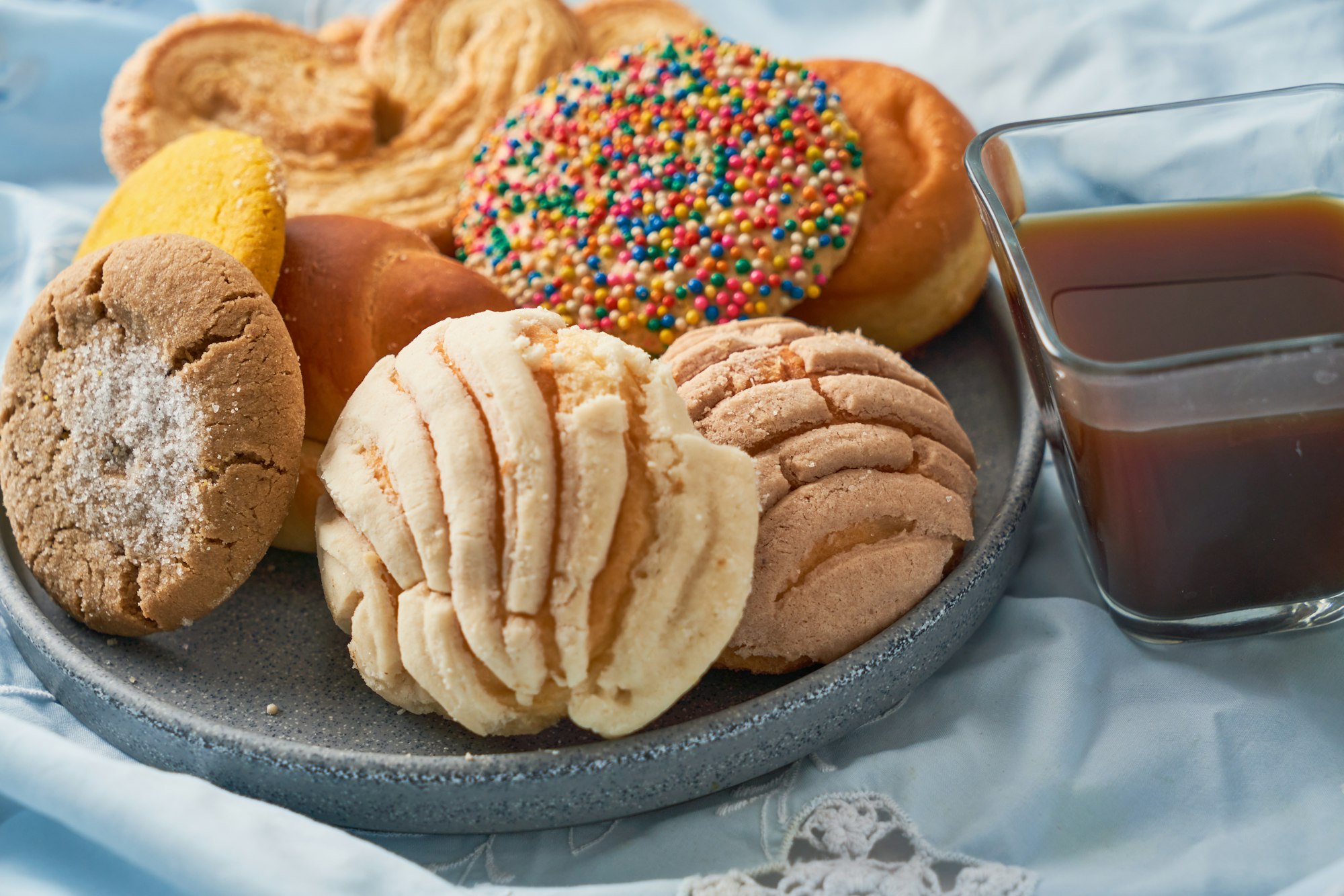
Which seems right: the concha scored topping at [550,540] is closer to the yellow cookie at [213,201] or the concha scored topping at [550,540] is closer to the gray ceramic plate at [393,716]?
the gray ceramic plate at [393,716]

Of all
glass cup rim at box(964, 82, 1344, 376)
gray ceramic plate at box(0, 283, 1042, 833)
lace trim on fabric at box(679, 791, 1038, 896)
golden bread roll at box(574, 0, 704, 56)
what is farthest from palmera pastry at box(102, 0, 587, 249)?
lace trim on fabric at box(679, 791, 1038, 896)

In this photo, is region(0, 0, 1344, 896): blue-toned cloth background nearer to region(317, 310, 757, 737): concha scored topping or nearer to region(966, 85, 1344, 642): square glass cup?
region(966, 85, 1344, 642): square glass cup

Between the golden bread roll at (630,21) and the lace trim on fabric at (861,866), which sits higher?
the golden bread roll at (630,21)

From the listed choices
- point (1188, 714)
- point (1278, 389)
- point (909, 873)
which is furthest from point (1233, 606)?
point (909, 873)

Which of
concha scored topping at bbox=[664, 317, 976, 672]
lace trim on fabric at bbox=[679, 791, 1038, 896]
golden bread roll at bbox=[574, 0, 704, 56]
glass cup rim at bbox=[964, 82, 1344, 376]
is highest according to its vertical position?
glass cup rim at bbox=[964, 82, 1344, 376]

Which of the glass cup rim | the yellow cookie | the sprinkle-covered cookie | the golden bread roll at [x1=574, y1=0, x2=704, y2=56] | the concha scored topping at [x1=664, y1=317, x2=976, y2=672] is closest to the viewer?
the glass cup rim

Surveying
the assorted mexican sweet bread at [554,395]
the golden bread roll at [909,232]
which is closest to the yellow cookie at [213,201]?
the assorted mexican sweet bread at [554,395]

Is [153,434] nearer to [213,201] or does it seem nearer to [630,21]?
[213,201]

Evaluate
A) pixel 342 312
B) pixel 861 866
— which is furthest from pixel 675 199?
pixel 861 866
